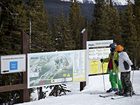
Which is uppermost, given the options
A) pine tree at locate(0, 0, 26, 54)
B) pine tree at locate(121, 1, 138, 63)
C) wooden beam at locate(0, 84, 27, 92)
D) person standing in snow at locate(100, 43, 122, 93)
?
pine tree at locate(121, 1, 138, 63)

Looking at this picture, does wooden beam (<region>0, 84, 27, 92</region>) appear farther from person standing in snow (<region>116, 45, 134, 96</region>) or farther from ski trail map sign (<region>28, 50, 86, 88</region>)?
person standing in snow (<region>116, 45, 134, 96</region>)

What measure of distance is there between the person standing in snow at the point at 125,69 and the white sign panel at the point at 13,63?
304 cm

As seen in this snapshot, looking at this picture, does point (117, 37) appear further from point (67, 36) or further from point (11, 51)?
point (11, 51)

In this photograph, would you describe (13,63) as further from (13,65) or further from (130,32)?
(130,32)

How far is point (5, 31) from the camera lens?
16.6 m

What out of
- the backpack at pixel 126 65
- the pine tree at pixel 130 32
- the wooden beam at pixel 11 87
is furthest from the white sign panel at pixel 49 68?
the pine tree at pixel 130 32

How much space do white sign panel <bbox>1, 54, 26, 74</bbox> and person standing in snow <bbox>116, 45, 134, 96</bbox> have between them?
304cm

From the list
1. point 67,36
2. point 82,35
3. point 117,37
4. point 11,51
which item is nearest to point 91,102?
point 82,35

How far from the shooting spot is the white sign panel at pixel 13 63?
487 inches

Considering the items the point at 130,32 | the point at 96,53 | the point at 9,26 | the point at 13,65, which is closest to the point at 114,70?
the point at 13,65

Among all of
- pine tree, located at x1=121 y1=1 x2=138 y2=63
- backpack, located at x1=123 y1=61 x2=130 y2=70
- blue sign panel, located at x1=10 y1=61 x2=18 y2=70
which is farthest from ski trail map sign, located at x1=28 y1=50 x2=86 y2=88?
pine tree, located at x1=121 y1=1 x2=138 y2=63

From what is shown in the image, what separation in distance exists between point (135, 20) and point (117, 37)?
5.82 metres

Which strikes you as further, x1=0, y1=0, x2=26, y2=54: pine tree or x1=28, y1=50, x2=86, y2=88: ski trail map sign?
x1=0, y1=0, x2=26, y2=54: pine tree

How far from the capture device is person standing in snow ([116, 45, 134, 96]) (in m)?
12.7
